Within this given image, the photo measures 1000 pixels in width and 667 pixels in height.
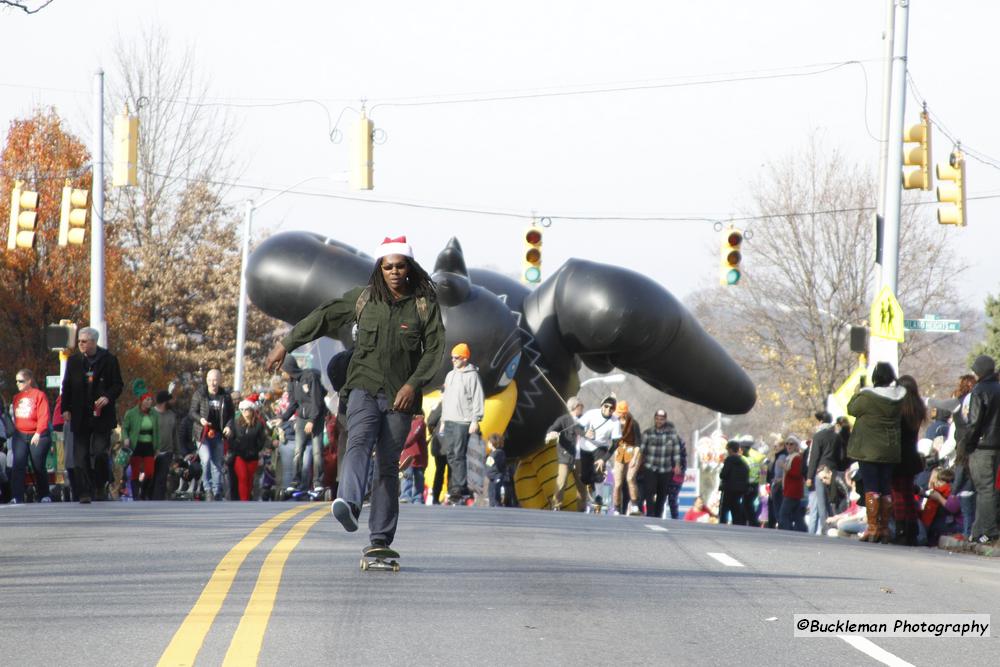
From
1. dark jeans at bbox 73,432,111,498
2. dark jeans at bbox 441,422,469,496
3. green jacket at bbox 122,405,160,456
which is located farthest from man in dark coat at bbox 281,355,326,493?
dark jeans at bbox 73,432,111,498

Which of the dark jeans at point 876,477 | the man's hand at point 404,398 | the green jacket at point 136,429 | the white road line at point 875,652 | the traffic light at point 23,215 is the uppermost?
the traffic light at point 23,215

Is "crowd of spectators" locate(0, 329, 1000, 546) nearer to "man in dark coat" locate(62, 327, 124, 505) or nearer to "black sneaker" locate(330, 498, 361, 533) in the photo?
"man in dark coat" locate(62, 327, 124, 505)

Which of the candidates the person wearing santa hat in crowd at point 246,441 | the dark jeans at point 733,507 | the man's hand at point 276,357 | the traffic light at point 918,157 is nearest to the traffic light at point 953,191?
the traffic light at point 918,157

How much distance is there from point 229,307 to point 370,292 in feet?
146

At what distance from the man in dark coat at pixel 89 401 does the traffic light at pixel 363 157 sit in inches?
335

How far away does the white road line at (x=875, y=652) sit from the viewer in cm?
735

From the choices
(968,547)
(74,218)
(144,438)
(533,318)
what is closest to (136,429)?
(144,438)

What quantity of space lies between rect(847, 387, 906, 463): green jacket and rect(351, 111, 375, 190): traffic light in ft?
34.7

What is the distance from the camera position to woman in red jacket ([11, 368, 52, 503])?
62.5 feet

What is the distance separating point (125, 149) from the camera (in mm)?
24969

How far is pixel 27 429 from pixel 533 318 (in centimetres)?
988

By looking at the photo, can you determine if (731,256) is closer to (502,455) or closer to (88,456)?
(502,455)

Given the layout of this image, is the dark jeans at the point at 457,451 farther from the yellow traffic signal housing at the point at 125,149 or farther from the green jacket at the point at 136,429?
the yellow traffic signal housing at the point at 125,149

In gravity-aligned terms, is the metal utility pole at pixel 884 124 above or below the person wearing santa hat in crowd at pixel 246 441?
above
